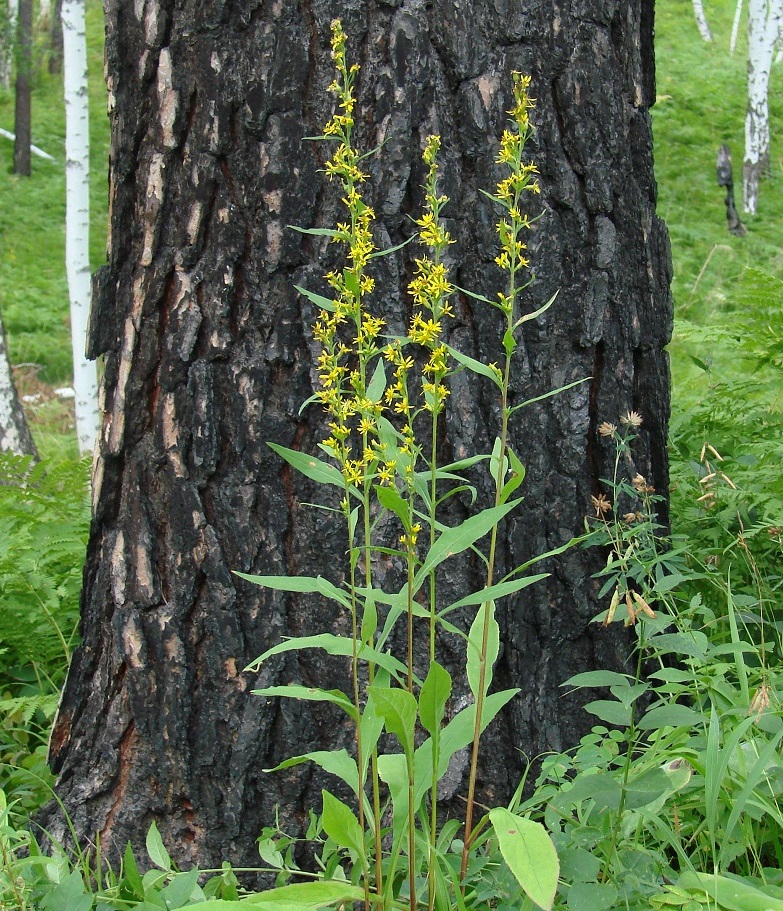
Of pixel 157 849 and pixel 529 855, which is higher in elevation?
pixel 529 855

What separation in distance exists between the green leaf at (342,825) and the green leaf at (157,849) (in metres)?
0.62

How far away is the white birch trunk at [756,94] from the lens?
1463 cm

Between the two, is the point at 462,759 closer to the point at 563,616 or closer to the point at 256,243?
the point at 563,616

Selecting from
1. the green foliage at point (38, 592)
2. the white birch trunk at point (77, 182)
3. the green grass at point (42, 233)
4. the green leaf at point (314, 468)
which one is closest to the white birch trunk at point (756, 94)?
the green grass at point (42, 233)

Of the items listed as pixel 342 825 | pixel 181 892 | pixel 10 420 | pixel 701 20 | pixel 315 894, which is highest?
pixel 701 20

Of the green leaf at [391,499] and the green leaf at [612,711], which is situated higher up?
the green leaf at [391,499]

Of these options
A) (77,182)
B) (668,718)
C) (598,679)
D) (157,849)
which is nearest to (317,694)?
(598,679)

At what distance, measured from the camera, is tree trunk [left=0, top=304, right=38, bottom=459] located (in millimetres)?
6172

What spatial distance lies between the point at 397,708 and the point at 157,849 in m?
0.91

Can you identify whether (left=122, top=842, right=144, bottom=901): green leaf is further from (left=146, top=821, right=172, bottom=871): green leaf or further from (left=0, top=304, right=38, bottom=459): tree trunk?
(left=0, top=304, right=38, bottom=459): tree trunk

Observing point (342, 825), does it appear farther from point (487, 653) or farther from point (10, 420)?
point (10, 420)

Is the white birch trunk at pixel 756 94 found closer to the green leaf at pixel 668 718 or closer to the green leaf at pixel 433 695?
the green leaf at pixel 668 718

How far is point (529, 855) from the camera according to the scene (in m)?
1.25

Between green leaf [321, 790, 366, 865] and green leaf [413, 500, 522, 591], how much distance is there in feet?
1.21
